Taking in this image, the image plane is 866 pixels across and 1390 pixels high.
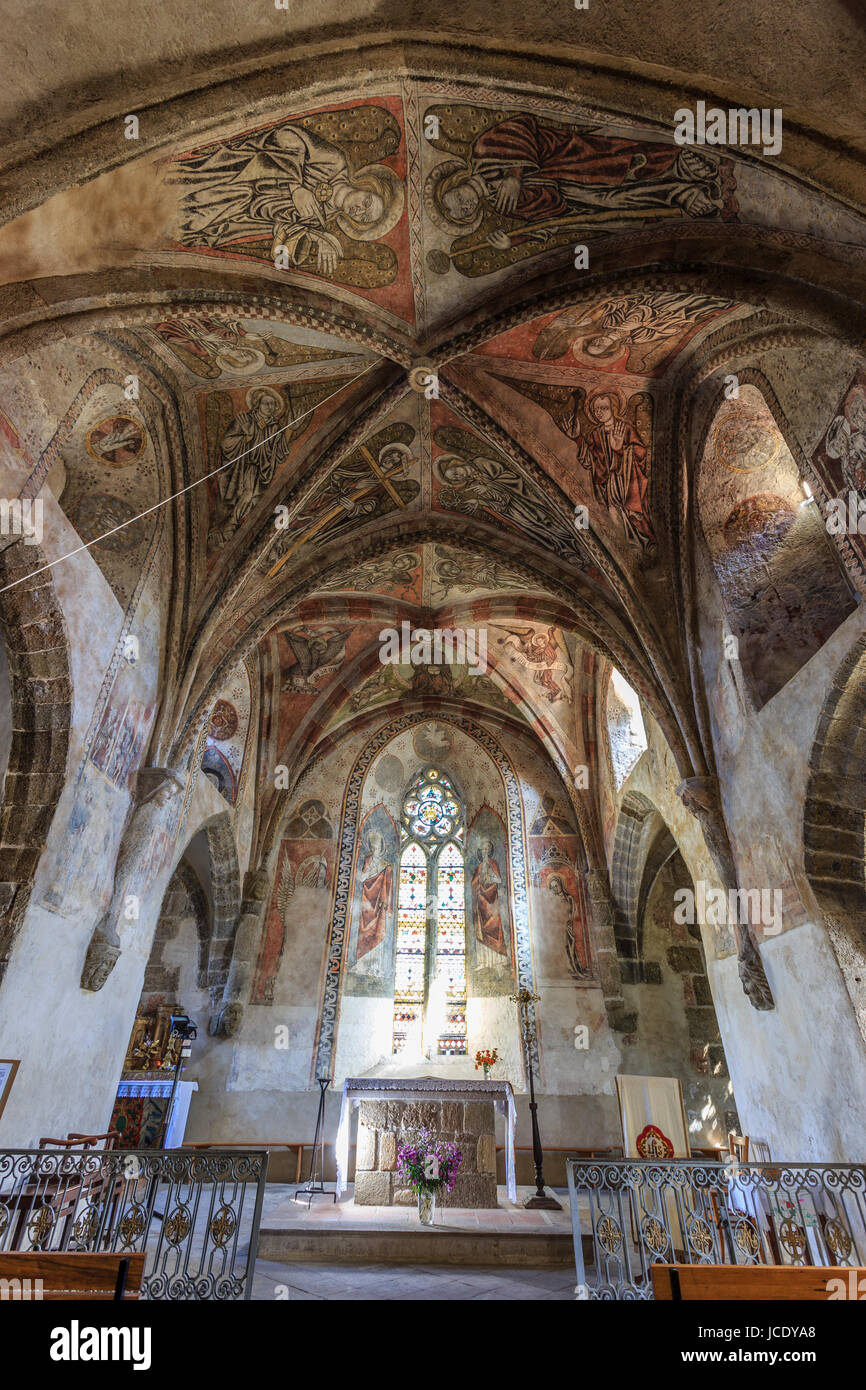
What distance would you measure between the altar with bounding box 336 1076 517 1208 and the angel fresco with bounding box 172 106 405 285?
10.0 meters

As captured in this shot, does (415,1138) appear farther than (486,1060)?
No

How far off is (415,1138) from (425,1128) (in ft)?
0.57

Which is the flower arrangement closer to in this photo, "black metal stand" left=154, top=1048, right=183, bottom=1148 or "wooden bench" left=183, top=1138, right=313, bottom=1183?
"black metal stand" left=154, top=1048, right=183, bottom=1148

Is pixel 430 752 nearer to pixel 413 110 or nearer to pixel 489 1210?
pixel 489 1210

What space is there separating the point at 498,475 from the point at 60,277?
6.14m

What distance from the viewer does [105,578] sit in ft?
29.9

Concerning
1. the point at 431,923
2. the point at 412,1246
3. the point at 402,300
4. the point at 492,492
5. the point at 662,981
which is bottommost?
the point at 412,1246

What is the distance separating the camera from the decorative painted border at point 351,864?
1373cm

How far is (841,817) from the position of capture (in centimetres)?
729

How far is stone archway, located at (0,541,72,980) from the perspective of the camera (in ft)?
24.5

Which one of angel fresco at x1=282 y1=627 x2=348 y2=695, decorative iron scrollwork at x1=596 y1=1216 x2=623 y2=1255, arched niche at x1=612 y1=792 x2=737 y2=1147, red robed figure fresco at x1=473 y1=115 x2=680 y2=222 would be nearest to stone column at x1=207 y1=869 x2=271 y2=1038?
angel fresco at x1=282 y1=627 x2=348 y2=695

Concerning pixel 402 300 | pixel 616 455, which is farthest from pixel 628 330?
pixel 402 300

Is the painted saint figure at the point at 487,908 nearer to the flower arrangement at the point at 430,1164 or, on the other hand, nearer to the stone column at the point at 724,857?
the flower arrangement at the point at 430,1164

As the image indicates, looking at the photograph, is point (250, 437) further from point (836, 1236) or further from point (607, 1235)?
point (836, 1236)
